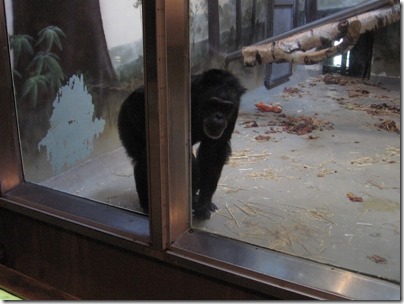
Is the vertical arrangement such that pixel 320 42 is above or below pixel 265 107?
above

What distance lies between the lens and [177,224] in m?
1.49

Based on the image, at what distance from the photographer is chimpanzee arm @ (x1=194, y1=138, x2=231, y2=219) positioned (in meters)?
1.90

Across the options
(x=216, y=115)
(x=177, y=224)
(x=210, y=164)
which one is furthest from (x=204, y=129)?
(x=177, y=224)

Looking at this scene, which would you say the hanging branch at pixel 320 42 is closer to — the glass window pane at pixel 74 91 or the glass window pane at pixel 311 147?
the glass window pane at pixel 311 147

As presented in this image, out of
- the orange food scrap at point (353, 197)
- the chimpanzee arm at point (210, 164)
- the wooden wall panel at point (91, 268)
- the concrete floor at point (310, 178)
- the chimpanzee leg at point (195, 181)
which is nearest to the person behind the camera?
the wooden wall panel at point (91, 268)

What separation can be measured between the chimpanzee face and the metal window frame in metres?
0.30

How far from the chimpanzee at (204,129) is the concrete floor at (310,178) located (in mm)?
65

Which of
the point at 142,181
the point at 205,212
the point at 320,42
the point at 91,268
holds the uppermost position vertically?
the point at 320,42

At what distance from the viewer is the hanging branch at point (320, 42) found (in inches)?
57.0

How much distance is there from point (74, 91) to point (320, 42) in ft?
3.50

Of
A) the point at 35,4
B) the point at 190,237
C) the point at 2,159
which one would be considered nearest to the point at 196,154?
the point at 190,237

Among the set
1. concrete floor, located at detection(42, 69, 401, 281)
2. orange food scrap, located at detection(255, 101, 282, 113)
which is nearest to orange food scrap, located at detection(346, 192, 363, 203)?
concrete floor, located at detection(42, 69, 401, 281)

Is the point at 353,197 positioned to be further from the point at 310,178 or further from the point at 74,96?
the point at 74,96

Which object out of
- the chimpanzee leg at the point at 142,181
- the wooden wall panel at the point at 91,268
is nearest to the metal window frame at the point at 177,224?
the wooden wall panel at the point at 91,268
